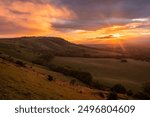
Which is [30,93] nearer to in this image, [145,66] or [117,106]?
[117,106]

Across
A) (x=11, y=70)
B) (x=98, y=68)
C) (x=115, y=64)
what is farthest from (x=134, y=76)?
(x=11, y=70)

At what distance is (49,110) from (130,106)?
17.0 feet

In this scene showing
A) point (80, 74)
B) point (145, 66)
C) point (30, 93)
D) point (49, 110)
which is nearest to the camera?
point (49, 110)

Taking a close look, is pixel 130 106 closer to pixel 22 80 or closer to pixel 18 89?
pixel 18 89

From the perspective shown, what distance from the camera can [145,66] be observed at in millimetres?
119938

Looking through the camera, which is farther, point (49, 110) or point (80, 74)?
point (80, 74)

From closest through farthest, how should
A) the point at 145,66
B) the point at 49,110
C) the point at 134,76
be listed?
the point at 49,110, the point at 134,76, the point at 145,66

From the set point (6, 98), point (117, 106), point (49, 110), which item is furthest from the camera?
point (6, 98)

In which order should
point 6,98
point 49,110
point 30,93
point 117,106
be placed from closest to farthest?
point 49,110 → point 117,106 → point 6,98 → point 30,93

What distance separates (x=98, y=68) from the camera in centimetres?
11262

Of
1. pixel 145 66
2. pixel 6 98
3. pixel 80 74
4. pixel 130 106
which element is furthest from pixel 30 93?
pixel 145 66

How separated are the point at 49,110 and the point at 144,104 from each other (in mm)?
6333

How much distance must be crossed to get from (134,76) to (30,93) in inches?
3131

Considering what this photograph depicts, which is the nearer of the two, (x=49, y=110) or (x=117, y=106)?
(x=49, y=110)
